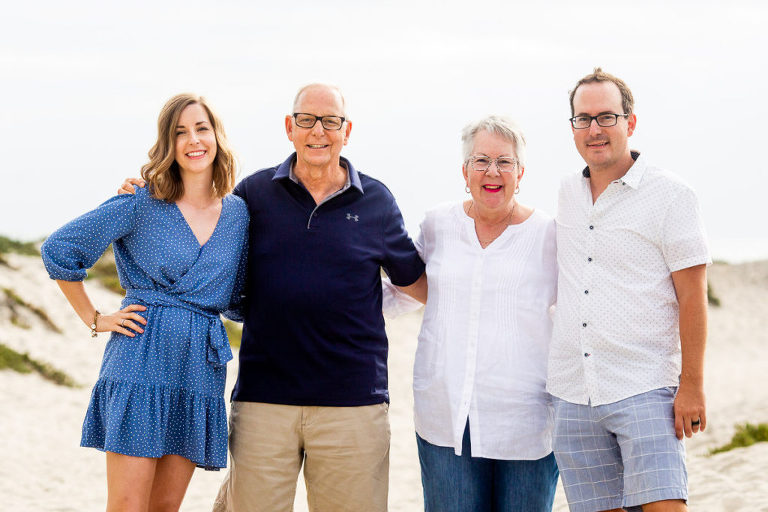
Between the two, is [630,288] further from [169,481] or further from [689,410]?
[169,481]

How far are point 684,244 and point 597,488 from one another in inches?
45.0

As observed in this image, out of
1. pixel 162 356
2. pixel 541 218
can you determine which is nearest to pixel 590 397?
pixel 541 218

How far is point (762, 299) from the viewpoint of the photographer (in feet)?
68.8

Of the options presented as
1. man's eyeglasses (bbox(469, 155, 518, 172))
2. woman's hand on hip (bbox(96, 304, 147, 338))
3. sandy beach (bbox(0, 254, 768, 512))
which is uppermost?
man's eyeglasses (bbox(469, 155, 518, 172))

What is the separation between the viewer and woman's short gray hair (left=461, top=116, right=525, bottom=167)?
3695 mm

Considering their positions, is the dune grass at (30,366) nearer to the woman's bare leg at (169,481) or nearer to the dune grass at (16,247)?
the dune grass at (16,247)

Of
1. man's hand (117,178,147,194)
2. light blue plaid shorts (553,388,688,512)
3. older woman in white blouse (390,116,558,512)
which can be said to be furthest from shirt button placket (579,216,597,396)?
man's hand (117,178,147,194)

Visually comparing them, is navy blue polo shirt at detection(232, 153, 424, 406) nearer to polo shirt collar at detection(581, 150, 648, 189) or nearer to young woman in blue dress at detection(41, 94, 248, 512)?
young woman in blue dress at detection(41, 94, 248, 512)

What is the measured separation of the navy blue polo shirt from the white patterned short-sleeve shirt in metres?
0.95

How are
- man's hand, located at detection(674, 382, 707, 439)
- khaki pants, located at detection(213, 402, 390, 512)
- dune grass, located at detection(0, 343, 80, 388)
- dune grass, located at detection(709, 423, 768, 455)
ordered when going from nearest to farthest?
man's hand, located at detection(674, 382, 707, 439)
khaki pants, located at detection(213, 402, 390, 512)
dune grass, located at detection(709, 423, 768, 455)
dune grass, located at detection(0, 343, 80, 388)

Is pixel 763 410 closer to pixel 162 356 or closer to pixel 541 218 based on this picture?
pixel 541 218

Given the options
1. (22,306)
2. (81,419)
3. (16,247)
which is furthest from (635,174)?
(16,247)

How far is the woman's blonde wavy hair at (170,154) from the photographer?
11.6ft

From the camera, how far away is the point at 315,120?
3779 mm
